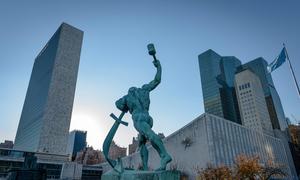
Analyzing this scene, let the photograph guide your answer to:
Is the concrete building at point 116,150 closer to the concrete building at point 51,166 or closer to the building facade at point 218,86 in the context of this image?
the building facade at point 218,86

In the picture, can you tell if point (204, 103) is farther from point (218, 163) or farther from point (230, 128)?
point (218, 163)

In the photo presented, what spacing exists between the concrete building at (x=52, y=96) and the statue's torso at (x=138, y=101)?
110337mm

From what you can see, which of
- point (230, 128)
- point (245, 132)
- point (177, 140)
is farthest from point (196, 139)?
point (245, 132)

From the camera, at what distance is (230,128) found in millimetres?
52625

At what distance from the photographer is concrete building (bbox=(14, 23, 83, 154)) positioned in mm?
109562

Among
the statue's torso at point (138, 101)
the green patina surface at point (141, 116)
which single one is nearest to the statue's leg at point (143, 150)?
the green patina surface at point (141, 116)

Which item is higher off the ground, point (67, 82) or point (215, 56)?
point (215, 56)

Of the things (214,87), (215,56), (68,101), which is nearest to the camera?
(68,101)

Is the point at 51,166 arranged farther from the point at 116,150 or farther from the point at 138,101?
the point at 116,150

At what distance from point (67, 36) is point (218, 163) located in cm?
11885

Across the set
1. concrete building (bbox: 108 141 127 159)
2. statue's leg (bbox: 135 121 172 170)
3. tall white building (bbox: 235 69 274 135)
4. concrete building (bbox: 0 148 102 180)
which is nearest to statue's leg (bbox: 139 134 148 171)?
statue's leg (bbox: 135 121 172 170)

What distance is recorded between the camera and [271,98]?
15388 centimetres

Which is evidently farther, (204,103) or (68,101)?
(204,103)

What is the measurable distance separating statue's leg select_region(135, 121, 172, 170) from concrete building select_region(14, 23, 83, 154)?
11102cm
